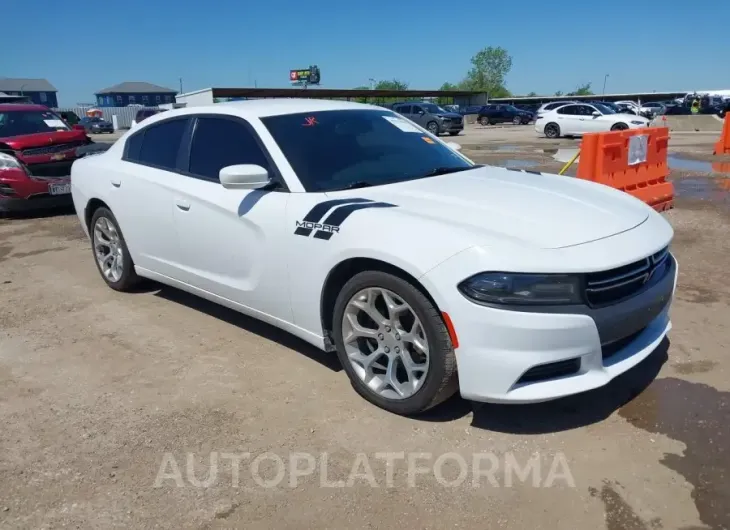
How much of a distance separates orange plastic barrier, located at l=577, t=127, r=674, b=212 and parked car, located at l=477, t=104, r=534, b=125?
3960 centimetres

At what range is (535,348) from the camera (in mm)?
2770

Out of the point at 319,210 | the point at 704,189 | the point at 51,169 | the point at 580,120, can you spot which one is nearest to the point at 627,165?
the point at 704,189

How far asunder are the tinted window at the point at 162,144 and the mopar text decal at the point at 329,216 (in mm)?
1574

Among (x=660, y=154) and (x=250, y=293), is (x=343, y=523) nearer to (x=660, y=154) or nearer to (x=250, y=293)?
(x=250, y=293)

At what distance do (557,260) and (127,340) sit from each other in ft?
10.2

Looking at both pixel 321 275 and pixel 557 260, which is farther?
pixel 321 275

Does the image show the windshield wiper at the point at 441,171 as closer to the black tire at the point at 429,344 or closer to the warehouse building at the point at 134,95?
the black tire at the point at 429,344

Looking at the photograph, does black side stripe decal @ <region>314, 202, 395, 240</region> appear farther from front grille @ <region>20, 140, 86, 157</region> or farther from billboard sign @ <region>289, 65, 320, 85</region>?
billboard sign @ <region>289, 65, 320, 85</region>

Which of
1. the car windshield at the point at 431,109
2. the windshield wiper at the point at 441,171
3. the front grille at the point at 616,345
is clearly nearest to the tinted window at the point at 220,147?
the windshield wiper at the point at 441,171

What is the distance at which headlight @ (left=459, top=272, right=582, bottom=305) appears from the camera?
2775 mm

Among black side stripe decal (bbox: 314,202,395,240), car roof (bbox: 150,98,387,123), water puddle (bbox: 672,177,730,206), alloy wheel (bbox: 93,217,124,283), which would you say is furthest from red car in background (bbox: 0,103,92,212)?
water puddle (bbox: 672,177,730,206)

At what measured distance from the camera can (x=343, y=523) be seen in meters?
2.54

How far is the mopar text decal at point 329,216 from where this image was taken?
10.9ft

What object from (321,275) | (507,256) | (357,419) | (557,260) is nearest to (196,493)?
(357,419)
